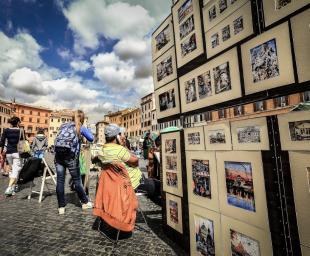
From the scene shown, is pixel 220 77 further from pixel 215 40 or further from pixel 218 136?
pixel 218 136

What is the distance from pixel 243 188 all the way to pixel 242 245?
0.44m

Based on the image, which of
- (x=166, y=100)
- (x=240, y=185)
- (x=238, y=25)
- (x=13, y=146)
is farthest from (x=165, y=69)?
(x=13, y=146)

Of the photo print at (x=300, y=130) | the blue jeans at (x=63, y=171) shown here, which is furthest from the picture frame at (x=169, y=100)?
the blue jeans at (x=63, y=171)

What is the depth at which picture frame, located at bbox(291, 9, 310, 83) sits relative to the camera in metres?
0.99

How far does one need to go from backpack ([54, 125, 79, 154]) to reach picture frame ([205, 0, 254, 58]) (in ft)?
8.59

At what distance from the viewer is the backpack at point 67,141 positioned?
3.04 metres

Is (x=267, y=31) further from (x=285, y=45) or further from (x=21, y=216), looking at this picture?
(x=21, y=216)

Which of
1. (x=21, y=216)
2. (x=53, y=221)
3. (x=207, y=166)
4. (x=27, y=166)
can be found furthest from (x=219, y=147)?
(x=27, y=166)

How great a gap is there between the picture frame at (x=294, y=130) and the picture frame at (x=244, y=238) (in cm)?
62

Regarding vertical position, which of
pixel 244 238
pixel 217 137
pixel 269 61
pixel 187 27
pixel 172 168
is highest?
pixel 187 27

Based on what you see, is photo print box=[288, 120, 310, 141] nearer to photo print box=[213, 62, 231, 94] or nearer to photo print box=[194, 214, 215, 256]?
photo print box=[213, 62, 231, 94]

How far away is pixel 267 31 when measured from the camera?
118 centimetres

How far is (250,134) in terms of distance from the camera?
1257 mm

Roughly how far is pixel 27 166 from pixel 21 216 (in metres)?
1.19
